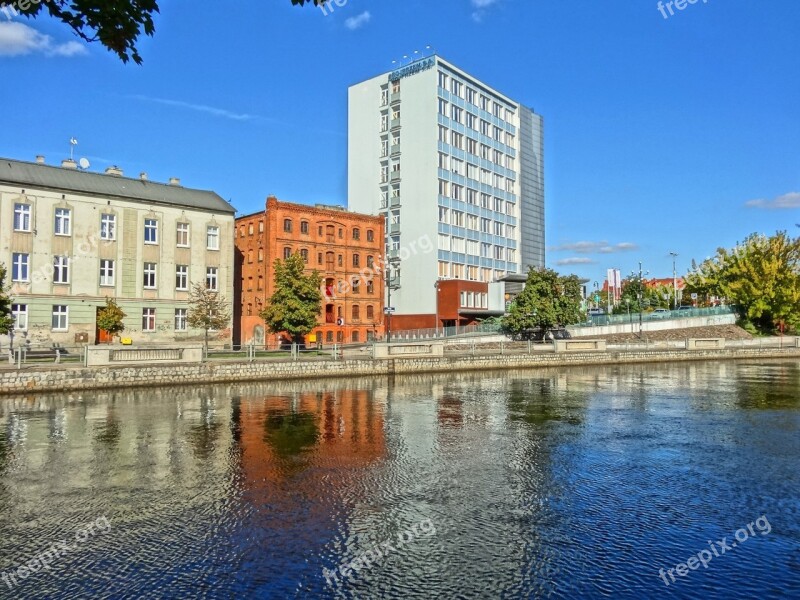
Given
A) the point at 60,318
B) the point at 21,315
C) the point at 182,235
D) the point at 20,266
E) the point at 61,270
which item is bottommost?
the point at 60,318

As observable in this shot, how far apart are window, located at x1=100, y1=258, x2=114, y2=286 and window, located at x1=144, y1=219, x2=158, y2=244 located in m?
3.23

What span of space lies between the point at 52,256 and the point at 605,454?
40404mm

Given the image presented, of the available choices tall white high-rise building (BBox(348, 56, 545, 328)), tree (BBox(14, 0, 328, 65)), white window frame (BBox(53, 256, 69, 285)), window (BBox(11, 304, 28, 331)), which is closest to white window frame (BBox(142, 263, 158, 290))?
white window frame (BBox(53, 256, 69, 285))

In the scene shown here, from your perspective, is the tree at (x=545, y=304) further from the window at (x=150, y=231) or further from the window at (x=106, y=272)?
the window at (x=106, y=272)

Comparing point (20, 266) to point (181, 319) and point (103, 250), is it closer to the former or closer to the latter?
point (103, 250)

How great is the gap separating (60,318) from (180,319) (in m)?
8.53

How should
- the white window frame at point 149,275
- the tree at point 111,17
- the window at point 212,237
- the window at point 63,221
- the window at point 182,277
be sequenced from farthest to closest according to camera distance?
the window at point 212,237 → the window at point 182,277 → the white window frame at point 149,275 → the window at point 63,221 → the tree at point 111,17

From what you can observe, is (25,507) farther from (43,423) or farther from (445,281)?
(445,281)

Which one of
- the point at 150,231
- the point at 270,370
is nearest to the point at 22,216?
the point at 150,231

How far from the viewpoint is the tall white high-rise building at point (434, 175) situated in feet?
224

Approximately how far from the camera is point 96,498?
33.3ft

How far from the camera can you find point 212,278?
1917 inches

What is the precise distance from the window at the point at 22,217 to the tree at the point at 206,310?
1187 cm

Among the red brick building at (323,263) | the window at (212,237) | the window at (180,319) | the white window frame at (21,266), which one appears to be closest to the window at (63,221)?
the white window frame at (21,266)
